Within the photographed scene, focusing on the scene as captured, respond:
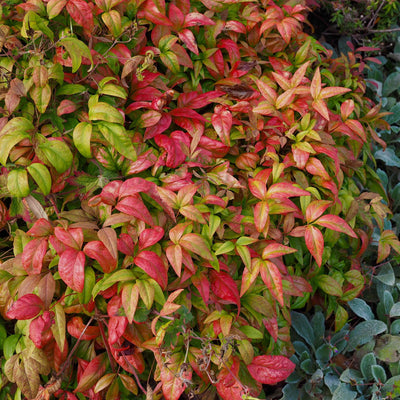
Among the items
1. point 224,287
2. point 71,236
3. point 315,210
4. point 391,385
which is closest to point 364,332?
point 391,385

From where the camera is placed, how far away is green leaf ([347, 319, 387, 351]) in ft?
5.86

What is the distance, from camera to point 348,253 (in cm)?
191

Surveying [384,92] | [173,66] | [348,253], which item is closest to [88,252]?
[173,66]

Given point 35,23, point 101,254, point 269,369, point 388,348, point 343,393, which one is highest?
point 35,23

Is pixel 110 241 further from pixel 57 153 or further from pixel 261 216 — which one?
pixel 261 216

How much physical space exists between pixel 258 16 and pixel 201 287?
4.02ft

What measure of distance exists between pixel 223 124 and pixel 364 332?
43.5 inches

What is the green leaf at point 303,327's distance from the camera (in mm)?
1797

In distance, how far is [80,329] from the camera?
49.1 inches

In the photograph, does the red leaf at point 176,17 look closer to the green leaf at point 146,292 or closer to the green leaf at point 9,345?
the green leaf at point 146,292

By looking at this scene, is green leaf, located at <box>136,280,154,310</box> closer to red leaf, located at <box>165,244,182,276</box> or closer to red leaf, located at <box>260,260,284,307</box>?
red leaf, located at <box>165,244,182,276</box>

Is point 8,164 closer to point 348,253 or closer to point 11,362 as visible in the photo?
point 11,362

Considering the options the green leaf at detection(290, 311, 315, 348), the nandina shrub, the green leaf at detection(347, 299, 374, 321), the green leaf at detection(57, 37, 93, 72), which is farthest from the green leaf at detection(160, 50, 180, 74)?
the green leaf at detection(347, 299, 374, 321)

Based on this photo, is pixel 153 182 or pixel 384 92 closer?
pixel 153 182
